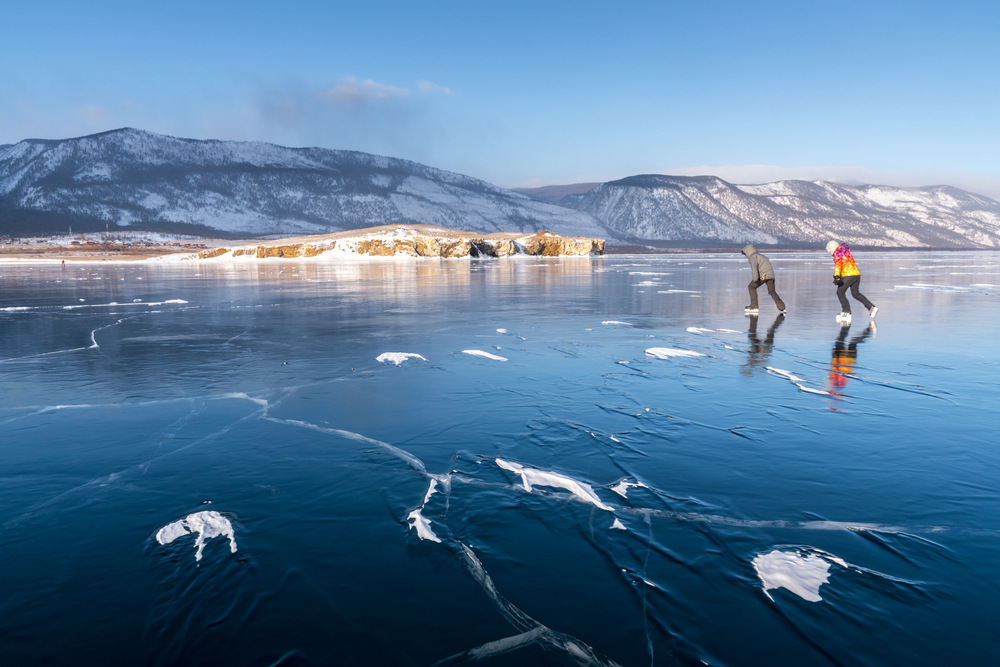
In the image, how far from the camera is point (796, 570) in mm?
3527

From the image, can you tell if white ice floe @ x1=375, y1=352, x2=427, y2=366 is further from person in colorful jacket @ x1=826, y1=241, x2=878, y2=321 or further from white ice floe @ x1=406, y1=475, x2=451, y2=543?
person in colorful jacket @ x1=826, y1=241, x2=878, y2=321

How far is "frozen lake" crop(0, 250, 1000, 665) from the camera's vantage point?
2.98 m

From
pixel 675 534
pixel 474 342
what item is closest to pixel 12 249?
pixel 474 342

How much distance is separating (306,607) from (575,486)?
89.5 inches

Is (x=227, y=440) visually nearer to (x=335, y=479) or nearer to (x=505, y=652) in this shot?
(x=335, y=479)

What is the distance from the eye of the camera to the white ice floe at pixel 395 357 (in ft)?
31.4

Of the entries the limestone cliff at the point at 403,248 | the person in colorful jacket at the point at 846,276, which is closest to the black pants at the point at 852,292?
the person in colorful jacket at the point at 846,276

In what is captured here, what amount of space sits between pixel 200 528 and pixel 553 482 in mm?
2637

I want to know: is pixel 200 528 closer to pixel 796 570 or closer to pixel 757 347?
pixel 796 570

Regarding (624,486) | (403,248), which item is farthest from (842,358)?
(403,248)

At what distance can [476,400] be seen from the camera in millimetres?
7281

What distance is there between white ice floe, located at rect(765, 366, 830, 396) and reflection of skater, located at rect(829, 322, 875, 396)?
0.16 meters

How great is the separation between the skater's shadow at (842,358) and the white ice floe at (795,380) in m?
0.14

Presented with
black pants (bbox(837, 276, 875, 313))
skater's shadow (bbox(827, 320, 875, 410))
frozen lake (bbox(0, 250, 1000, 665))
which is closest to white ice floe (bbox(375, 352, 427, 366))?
frozen lake (bbox(0, 250, 1000, 665))
